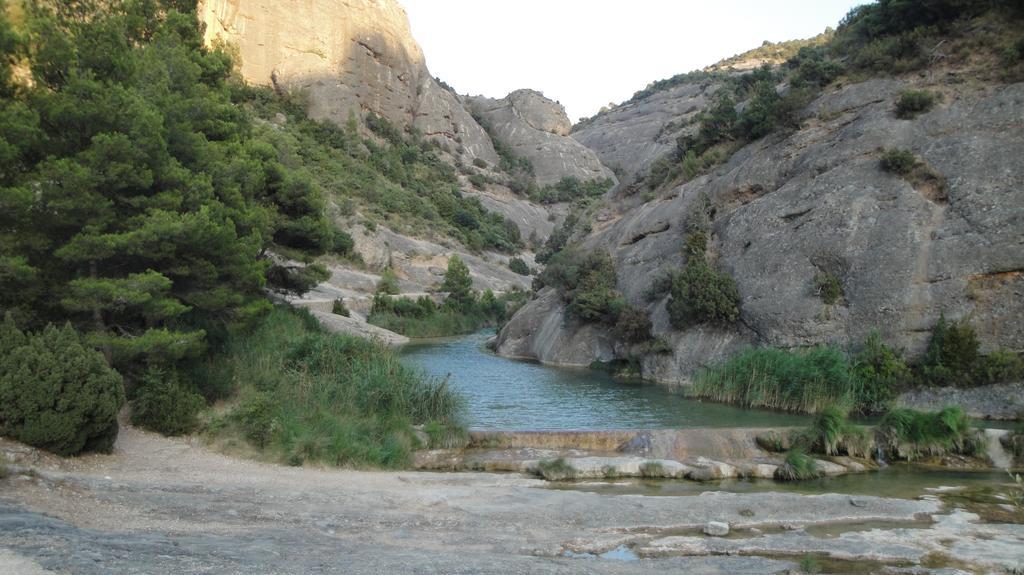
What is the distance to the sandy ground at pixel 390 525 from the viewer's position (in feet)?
25.6

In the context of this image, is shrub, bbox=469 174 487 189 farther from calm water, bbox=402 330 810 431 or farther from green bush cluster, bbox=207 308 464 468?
green bush cluster, bbox=207 308 464 468

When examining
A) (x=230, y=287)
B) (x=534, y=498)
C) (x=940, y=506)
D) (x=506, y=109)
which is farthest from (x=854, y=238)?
(x=506, y=109)

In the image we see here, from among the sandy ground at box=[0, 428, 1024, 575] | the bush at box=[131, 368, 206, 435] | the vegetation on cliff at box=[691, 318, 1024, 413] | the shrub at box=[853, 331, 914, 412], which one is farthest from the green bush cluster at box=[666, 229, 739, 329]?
the bush at box=[131, 368, 206, 435]

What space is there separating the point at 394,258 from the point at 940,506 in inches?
2337

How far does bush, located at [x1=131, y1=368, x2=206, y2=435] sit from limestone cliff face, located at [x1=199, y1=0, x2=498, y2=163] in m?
69.7

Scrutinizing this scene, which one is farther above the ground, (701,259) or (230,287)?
(701,259)

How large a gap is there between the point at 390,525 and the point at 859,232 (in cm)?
2389

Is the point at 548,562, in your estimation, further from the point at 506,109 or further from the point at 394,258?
the point at 506,109

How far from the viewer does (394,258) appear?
68.9m

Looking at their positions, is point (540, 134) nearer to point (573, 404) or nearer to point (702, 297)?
point (702, 297)

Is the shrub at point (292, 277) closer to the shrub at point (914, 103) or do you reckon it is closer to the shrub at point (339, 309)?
the shrub at point (339, 309)

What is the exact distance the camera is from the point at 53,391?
1131cm

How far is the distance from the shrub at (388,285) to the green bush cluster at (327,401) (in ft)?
119

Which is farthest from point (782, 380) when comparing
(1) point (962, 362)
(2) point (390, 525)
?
(2) point (390, 525)
